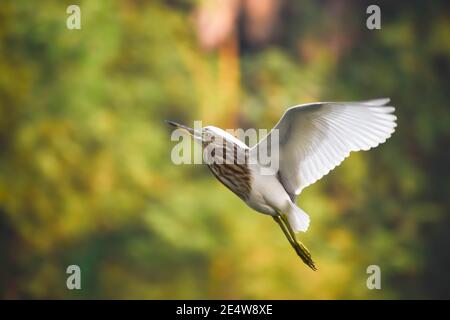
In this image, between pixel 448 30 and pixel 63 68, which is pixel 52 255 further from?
pixel 448 30

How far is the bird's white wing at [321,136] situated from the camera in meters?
1.20

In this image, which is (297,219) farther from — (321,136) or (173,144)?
(173,144)

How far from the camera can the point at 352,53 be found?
3.59 meters

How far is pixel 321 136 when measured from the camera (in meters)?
1.27

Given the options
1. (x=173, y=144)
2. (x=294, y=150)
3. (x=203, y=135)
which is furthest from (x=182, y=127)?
(x=173, y=144)

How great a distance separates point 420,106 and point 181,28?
112 centimetres

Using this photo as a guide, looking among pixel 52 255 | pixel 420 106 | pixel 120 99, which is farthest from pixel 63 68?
pixel 420 106

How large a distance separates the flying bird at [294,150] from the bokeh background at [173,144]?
1923 millimetres

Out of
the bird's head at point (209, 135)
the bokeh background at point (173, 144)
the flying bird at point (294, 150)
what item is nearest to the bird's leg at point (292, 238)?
the flying bird at point (294, 150)

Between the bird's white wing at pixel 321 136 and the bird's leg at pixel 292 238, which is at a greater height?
the bird's white wing at pixel 321 136

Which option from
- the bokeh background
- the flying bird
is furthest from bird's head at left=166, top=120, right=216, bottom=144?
the bokeh background

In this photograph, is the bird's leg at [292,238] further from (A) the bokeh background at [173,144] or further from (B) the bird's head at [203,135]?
(A) the bokeh background at [173,144]

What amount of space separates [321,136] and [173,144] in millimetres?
2037

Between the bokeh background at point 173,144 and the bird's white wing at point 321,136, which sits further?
the bokeh background at point 173,144
